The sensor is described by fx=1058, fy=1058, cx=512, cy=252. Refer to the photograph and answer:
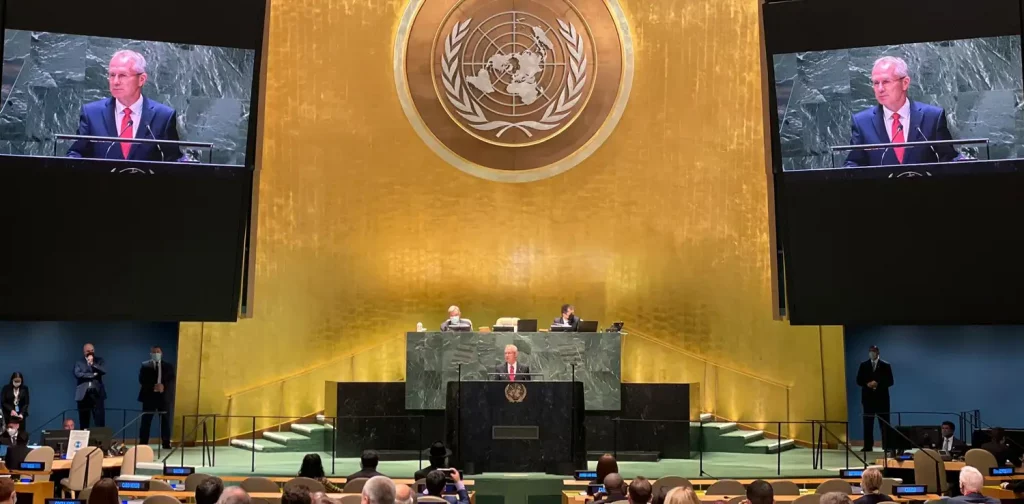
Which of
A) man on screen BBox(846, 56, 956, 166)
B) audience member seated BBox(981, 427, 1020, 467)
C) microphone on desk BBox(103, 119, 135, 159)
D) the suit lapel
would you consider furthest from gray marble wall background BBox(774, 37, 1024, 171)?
microphone on desk BBox(103, 119, 135, 159)

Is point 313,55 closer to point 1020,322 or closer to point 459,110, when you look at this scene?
point 459,110

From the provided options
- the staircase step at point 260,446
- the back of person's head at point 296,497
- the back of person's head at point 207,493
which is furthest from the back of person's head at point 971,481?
the staircase step at point 260,446

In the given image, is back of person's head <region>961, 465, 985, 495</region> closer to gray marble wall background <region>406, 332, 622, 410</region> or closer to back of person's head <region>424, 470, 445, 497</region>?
back of person's head <region>424, 470, 445, 497</region>

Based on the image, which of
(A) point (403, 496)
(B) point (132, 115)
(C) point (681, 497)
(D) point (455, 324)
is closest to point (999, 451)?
(D) point (455, 324)

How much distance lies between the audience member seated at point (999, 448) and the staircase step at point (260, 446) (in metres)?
8.42

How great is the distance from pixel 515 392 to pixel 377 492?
271 inches

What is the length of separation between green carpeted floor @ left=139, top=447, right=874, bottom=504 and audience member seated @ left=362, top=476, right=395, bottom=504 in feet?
19.4

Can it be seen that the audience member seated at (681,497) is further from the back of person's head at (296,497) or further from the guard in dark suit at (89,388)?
the guard in dark suit at (89,388)

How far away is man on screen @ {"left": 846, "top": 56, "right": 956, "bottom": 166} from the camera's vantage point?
10383mm

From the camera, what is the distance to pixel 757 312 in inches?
595

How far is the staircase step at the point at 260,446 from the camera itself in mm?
13695

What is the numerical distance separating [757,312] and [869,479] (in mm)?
8429

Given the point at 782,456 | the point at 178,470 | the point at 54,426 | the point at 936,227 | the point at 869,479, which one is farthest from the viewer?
the point at 54,426

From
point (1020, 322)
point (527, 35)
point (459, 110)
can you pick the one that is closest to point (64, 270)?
point (459, 110)
